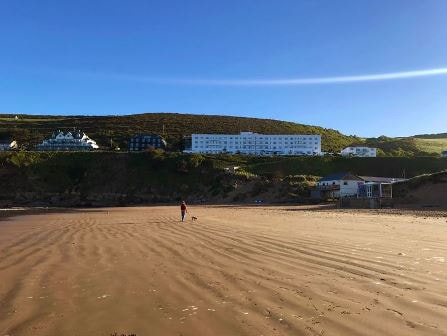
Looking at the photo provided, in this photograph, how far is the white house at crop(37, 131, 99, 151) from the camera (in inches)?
5034

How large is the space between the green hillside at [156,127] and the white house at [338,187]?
7422cm

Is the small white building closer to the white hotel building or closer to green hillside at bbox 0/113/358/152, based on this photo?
green hillside at bbox 0/113/358/152

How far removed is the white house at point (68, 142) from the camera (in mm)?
127875

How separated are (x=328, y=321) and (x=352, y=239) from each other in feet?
28.6

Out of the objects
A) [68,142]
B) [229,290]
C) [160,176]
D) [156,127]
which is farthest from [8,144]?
[229,290]

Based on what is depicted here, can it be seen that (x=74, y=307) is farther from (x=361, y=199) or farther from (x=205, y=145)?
(x=205, y=145)

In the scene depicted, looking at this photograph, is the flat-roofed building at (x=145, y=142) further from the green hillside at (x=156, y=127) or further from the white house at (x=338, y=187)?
the white house at (x=338, y=187)

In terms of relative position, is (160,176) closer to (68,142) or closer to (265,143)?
(68,142)

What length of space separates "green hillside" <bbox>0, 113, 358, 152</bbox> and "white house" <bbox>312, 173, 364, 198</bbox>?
244 feet

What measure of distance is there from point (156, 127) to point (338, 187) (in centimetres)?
10392

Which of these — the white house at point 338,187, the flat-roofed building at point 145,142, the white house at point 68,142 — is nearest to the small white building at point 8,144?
the white house at point 68,142

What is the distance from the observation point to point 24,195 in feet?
232

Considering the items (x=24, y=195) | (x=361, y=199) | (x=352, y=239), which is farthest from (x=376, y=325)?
(x=24, y=195)

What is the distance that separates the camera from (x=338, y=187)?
2375 inches
